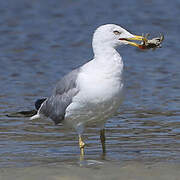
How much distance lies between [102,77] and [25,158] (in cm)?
129

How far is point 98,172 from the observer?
636 centimetres

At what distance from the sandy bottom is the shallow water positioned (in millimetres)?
446

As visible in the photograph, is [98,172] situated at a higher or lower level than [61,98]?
lower

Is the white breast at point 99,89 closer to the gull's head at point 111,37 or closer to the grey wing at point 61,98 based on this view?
the grey wing at point 61,98

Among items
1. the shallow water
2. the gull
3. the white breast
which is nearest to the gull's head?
the gull

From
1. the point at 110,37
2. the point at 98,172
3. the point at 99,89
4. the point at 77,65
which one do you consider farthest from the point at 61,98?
the point at 77,65

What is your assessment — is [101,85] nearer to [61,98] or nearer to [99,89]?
[99,89]

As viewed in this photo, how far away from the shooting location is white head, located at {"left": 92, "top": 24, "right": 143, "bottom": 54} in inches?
286

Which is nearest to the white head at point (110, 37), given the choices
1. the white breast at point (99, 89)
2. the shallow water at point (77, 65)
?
the white breast at point (99, 89)

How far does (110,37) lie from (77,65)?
19.7 feet

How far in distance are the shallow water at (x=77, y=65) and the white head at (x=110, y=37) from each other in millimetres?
1287

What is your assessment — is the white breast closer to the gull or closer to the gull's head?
the gull

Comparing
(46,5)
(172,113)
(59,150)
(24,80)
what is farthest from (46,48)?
(59,150)

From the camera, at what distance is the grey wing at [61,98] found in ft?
24.3
